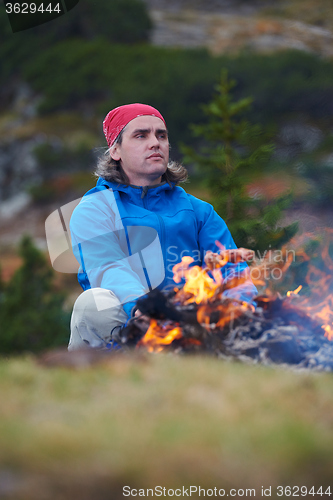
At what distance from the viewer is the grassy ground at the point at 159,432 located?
5.99 ft

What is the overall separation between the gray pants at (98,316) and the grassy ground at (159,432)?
944 millimetres

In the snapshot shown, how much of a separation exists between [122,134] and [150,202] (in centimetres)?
59

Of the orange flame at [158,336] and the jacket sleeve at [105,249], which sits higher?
the jacket sleeve at [105,249]

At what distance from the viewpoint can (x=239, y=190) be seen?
23.4 feet

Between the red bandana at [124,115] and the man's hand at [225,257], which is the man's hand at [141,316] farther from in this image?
the red bandana at [124,115]

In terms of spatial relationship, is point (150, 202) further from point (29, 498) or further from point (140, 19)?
point (140, 19)

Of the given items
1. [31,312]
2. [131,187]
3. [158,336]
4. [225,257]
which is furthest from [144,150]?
[31,312]

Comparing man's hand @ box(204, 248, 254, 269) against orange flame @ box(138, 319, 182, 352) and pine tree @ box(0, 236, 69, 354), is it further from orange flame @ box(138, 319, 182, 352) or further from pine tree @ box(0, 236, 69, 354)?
pine tree @ box(0, 236, 69, 354)

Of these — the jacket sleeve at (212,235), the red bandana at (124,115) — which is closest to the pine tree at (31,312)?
the red bandana at (124,115)

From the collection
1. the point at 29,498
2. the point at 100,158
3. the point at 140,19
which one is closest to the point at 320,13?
the point at 140,19

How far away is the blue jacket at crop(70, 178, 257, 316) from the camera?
12.0ft

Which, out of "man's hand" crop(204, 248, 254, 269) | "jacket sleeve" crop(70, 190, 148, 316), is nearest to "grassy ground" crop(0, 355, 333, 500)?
"jacket sleeve" crop(70, 190, 148, 316)

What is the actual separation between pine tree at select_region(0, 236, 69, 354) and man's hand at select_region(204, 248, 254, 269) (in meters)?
7.76

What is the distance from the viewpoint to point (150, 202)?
4023 mm
